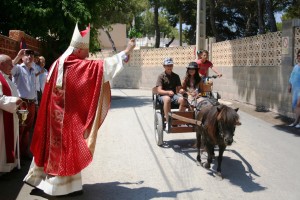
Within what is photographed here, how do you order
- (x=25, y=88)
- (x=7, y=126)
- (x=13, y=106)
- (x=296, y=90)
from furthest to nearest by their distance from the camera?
(x=296, y=90) < (x=25, y=88) < (x=7, y=126) < (x=13, y=106)

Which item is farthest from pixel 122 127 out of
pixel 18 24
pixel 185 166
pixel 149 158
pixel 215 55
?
pixel 215 55

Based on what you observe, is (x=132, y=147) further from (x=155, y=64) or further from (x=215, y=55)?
(x=155, y=64)

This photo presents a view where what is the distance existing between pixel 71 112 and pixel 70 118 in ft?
0.26

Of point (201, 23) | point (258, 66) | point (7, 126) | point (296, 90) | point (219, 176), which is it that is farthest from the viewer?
point (201, 23)

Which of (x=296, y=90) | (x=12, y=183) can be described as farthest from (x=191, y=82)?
(x=12, y=183)

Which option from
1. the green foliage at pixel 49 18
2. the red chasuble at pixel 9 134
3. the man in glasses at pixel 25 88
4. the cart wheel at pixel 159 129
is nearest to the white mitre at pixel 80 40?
the red chasuble at pixel 9 134

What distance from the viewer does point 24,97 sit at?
7.04 meters

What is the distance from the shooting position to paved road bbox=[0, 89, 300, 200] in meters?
5.45

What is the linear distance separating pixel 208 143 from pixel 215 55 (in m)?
12.5

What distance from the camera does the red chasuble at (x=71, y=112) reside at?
5082mm

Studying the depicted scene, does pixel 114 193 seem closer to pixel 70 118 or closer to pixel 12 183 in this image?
pixel 70 118

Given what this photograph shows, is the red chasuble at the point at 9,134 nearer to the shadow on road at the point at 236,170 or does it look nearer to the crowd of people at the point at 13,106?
the crowd of people at the point at 13,106

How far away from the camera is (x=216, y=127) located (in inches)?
235

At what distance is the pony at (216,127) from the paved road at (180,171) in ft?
1.39
